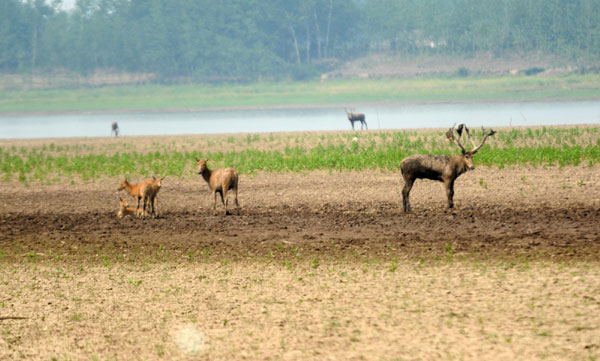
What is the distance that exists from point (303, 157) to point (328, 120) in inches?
1325

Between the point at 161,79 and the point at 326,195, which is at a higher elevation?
the point at 161,79

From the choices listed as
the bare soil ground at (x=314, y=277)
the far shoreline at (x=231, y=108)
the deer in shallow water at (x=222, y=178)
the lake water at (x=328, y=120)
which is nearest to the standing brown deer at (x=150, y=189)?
the bare soil ground at (x=314, y=277)

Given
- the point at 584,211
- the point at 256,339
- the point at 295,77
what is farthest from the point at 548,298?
the point at 295,77

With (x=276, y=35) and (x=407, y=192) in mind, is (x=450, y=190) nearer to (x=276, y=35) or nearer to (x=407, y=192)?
(x=407, y=192)

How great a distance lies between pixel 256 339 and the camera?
8891 mm

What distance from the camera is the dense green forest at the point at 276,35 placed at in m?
107

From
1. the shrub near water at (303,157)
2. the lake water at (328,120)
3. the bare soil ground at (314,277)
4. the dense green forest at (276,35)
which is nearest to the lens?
the bare soil ground at (314,277)

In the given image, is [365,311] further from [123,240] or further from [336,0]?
[336,0]

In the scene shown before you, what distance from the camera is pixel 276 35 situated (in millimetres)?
116625

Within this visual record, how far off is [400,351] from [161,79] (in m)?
103

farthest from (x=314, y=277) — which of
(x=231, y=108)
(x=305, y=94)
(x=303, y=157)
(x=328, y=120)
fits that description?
(x=305, y=94)

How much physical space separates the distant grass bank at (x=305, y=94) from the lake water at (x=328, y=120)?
4573 millimetres

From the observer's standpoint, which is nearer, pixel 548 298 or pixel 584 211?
pixel 548 298

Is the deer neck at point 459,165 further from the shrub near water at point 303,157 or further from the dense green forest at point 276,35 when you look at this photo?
the dense green forest at point 276,35
